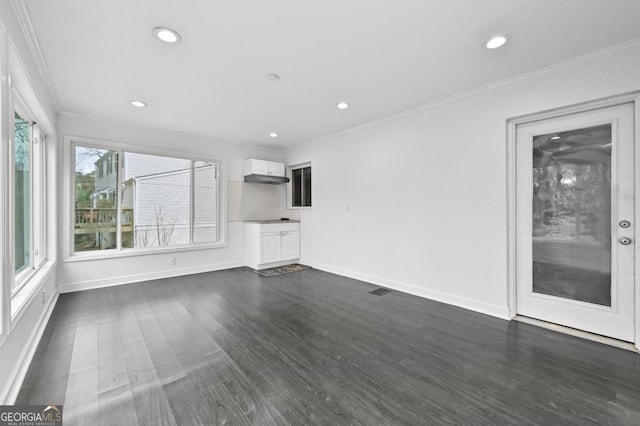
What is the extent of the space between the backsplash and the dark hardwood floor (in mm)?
2607

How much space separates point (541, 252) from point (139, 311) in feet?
14.8

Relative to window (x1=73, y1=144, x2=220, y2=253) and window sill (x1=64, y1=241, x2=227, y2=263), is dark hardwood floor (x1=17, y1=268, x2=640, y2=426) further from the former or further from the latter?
window (x1=73, y1=144, x2=220, y2=253)

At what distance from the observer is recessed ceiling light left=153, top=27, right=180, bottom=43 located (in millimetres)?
2096

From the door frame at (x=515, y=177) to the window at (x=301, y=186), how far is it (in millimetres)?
3645

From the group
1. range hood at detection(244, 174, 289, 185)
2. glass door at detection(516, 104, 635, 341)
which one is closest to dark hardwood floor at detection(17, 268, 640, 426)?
glass door at detection(516, 104, 635, 341)

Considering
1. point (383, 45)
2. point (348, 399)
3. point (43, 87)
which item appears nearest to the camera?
point (348, 399)

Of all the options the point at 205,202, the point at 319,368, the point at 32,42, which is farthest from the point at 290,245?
the point at 32,42

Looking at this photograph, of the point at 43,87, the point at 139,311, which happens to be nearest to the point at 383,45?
the point at 43,87

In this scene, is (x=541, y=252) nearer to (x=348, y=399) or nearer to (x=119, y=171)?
(x=348, y=399)

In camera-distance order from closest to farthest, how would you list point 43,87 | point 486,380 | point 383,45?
point 486,380, point 383,45, point 43,87

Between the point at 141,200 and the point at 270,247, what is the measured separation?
2.33 meters

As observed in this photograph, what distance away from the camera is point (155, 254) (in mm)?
4594

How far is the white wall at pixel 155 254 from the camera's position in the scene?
12.6 feet

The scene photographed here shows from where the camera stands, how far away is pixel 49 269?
10.2ft
